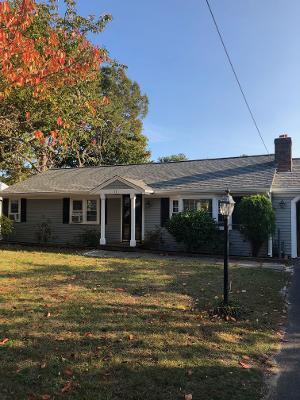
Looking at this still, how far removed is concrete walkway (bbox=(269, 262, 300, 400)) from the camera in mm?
4177

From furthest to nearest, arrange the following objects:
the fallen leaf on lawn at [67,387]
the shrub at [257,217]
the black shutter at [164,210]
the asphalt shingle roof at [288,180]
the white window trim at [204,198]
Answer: the black shutter at [164,210] → the white window trim at [204,198] → the asphalt shingle roof at [288,180] → the shrub at [257,217] → the fallen leaf on lawn at [67,387]

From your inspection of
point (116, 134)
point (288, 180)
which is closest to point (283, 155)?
point (288, 180)

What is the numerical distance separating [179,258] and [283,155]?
7.41 metres

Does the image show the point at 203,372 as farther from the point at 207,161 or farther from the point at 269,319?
the point at 207,161

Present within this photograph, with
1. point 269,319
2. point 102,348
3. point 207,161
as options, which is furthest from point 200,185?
point 102,348

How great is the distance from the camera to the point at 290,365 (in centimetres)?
498

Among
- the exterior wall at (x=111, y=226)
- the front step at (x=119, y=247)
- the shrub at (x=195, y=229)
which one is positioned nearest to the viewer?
the shrub at (x=195, y=229)

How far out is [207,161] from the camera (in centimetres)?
2116

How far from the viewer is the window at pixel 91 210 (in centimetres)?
2003

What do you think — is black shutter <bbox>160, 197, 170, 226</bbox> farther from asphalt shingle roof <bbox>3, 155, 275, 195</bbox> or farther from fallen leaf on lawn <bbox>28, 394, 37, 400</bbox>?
fallen leaf on lawn <bbox>28, 394, 37, 400</bbox>

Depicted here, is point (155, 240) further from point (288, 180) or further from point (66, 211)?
point (288, 180)

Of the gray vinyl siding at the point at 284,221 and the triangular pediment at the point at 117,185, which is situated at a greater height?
the triangular pediment at the point at 117,185

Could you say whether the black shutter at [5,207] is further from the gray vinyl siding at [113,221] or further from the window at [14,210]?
the gray vinyl siding at [113,221]

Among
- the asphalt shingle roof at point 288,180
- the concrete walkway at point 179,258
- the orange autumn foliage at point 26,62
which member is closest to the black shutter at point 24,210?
the concrete walkway at point 179,258
